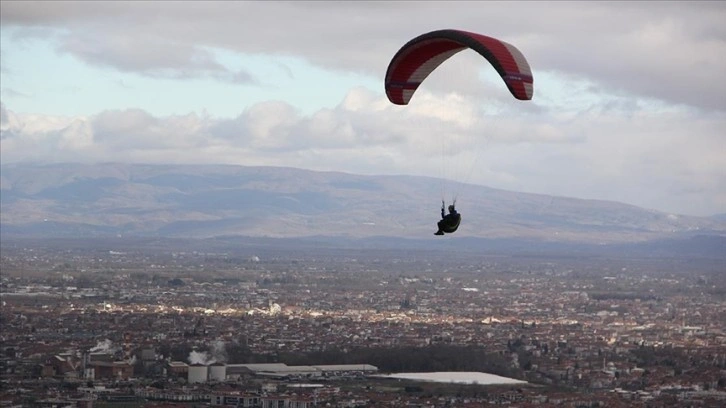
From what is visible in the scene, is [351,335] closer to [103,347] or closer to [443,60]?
[103,347]

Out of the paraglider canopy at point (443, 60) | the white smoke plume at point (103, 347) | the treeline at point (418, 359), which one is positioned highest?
the paraglider canopy at point (443, 60)

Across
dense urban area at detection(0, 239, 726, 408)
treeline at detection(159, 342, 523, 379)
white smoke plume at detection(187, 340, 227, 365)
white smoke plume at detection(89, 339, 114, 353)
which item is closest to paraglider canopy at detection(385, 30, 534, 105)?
dense urban area at detection(0, 239, 726, 408)

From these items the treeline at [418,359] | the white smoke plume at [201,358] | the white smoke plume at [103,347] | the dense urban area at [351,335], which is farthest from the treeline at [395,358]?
the white smoke plume at [103,347]

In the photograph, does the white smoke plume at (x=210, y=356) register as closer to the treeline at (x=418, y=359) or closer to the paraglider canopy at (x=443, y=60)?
the treeline at (x=418, y=359)

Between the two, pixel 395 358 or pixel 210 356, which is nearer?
pixel 395 358

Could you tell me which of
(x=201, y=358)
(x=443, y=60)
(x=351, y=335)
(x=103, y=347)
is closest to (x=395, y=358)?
(x=201, y=358)

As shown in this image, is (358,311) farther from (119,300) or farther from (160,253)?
(160,253)

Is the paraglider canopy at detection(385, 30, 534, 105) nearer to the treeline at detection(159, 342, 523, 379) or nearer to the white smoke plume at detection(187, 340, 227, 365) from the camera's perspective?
the treeline at detection(159, 342, 523, 379)
